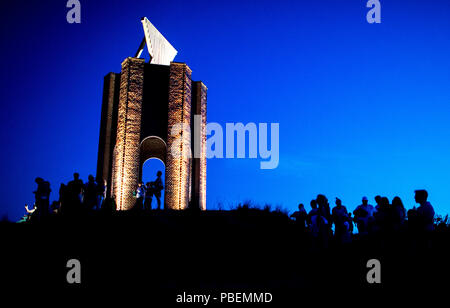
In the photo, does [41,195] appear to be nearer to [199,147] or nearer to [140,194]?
[140,194]

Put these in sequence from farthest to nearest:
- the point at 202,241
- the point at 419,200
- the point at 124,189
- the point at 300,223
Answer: the point at 124,189 → the point at 300,223 → the point at 202,241 → the point at 419,200

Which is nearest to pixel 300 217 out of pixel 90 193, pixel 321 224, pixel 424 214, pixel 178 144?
pixel 321 224

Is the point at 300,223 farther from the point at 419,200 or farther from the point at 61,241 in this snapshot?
the point at 61,241

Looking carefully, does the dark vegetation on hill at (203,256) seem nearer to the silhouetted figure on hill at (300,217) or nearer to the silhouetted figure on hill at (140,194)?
the silhouetted figure on hill at (300,217)

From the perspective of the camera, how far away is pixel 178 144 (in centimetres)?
2084

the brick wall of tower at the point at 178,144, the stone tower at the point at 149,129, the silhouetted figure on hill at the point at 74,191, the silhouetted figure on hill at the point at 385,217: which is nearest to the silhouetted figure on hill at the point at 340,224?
the silhouetted figure on hill at the point at 385,217

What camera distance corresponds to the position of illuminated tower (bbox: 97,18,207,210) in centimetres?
2066

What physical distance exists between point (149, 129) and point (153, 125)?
1.05ft

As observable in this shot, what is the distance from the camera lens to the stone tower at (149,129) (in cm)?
2064

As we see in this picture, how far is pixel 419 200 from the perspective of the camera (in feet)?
24.5

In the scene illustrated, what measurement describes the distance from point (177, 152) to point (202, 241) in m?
10.5

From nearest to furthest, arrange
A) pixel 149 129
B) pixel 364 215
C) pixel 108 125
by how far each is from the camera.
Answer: pixel 364 215
pixel 149 129
pixel 108 125

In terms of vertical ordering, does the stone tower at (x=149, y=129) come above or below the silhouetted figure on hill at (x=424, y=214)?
above

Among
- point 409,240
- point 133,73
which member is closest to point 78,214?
point 409,240
